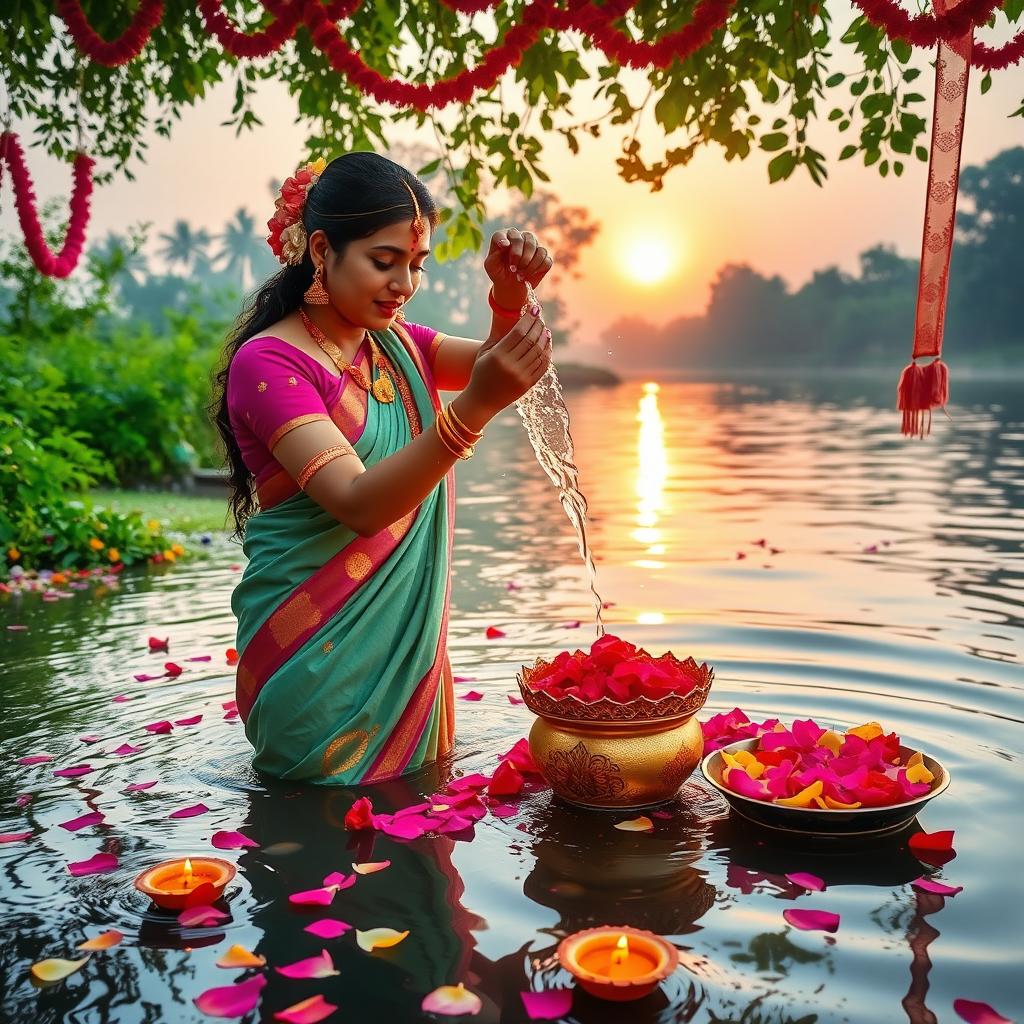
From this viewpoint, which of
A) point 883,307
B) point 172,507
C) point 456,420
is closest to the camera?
point 456,420

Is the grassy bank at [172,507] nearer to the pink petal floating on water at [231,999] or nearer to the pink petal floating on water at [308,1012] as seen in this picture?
the pink petal floating on water at [231,999]

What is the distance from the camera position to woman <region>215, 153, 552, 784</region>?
3.73 meters

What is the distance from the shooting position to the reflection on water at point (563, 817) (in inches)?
105

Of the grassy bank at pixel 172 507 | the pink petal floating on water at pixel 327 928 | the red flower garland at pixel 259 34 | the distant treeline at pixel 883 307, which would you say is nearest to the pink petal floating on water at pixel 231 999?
the pink petal floating on water at pixel 327 928

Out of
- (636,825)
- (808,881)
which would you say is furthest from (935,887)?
(636,825)

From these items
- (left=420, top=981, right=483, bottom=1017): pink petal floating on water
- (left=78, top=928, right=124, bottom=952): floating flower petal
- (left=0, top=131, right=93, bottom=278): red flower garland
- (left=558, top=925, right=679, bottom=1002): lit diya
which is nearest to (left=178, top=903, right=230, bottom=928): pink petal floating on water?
(left=78, top=928, right=124, bottom=952): floating flower petal

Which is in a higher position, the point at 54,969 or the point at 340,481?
the point at 340,481

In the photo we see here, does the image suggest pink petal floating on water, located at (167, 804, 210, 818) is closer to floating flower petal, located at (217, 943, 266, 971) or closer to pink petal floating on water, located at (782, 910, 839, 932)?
floating flower petal, located at (217, 943, 266, 971)

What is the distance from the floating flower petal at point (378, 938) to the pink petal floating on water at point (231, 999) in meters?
0.27

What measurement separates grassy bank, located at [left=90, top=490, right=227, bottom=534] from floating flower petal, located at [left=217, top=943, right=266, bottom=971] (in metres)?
7.21

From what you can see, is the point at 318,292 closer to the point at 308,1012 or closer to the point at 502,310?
the point at 502,310

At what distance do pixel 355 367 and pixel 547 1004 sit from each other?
2190mm

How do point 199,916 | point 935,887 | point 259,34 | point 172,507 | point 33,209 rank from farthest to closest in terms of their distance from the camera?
point 172,507 → point 33,209 → point 259,34 → point 935,887 → point 199,916

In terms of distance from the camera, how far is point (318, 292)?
388 centimetres
